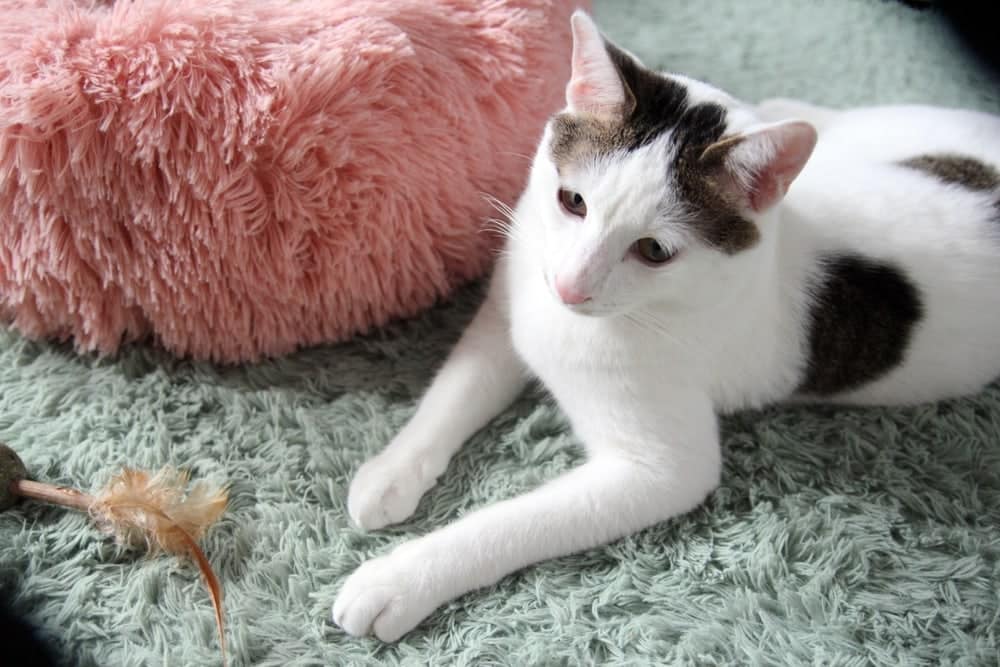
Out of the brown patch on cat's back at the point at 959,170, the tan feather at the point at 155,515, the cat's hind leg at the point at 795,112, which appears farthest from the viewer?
the cat's hind leg at the point at 795,112

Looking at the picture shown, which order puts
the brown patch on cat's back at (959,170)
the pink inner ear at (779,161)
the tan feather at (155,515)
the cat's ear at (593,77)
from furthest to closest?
the brown patch on cat's back at (959,170), the tan feather at (155,515), the cat's ear at (593,77), the pink inner ear at (779,161)

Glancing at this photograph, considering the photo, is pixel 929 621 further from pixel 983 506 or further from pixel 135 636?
pixel 135 636

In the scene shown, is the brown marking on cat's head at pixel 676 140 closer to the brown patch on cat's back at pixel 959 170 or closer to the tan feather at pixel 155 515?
the brown patch on cat's back at pixel 959 170

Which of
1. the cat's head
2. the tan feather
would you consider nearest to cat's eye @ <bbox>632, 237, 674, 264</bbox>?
the cat's head

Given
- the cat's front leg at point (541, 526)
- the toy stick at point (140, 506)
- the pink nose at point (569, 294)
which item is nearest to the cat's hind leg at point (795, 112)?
the cat's front leg at point (541, 526)

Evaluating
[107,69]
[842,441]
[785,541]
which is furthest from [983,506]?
[107,69]

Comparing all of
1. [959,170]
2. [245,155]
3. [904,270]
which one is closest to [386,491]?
[245,155]

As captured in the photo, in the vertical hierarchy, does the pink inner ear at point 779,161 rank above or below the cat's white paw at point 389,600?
above
